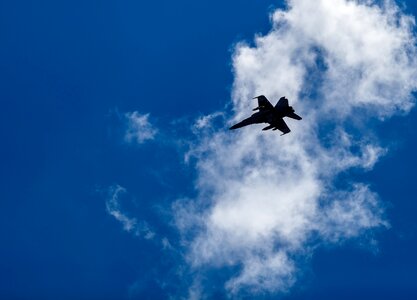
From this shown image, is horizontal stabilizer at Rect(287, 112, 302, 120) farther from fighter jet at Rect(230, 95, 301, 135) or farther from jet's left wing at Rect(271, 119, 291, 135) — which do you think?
jet's left wing at Rect(271, 119, 291, 135)

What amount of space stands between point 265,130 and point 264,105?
15.4ft

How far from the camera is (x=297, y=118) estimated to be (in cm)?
10475

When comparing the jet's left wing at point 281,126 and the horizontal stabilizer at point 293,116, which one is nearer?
the horizontal stabilizer at point 293,116

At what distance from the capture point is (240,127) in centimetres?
10706

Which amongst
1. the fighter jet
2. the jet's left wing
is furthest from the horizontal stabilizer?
the jet's left wing

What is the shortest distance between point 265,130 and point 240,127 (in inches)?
168

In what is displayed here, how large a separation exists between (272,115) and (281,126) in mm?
2833

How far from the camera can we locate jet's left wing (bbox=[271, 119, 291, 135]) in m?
105

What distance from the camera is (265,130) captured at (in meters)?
106

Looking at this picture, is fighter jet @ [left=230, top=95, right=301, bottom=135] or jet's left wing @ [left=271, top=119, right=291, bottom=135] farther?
jet's left wing @ [left=271, top=119, right=291, bottom=135]

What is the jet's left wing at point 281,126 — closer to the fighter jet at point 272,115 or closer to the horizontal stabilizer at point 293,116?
the fighter jet at point 272,115

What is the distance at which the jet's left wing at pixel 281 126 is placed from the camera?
105438 mm

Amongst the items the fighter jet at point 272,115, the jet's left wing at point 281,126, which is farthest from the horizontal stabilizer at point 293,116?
the jet's left wing at point 281,126

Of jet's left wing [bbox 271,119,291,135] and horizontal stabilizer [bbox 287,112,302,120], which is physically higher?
jet's left wing [bbox 271,119,291,135]
